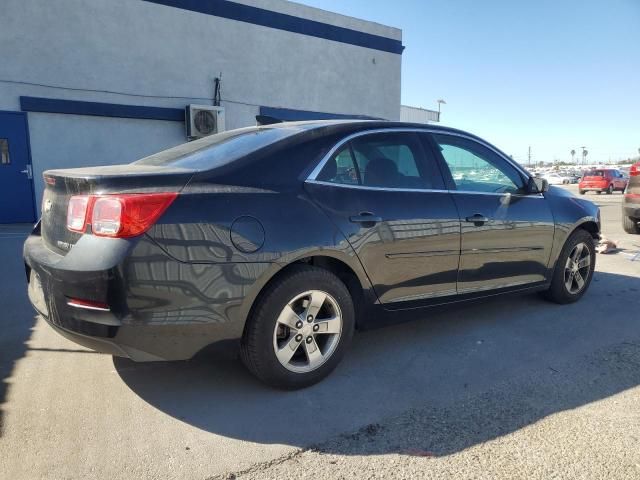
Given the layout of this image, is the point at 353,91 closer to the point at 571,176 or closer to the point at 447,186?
the point at 447,186

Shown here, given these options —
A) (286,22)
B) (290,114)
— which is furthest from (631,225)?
(286,22)

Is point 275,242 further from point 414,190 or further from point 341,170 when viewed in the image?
point 414,190

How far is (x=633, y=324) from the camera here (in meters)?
4.23

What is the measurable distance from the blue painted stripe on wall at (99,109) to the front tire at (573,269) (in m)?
10.0

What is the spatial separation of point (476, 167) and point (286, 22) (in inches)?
442

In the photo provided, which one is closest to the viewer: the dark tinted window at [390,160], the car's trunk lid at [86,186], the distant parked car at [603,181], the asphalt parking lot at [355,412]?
the asphalt parking lot at [355,412]

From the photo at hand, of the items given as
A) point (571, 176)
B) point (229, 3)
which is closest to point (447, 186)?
point (229, 3)

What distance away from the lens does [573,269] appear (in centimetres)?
468

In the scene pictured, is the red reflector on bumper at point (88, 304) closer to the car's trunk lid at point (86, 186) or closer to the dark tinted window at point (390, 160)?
the car's trunk lid at point (86, 186)

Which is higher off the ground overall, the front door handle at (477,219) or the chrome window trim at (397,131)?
the chrome window trim at (397,131)

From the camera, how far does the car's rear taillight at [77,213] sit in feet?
8.25

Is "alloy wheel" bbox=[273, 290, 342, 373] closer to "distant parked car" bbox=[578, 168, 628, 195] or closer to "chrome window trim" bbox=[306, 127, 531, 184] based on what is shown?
"chrome window trim" bbox=[306, 127, 531, 184]

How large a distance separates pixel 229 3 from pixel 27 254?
1144cm

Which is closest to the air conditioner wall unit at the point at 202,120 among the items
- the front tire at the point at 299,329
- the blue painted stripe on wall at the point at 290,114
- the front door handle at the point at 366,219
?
the blue painted stripe on wall at the point at 290,114
